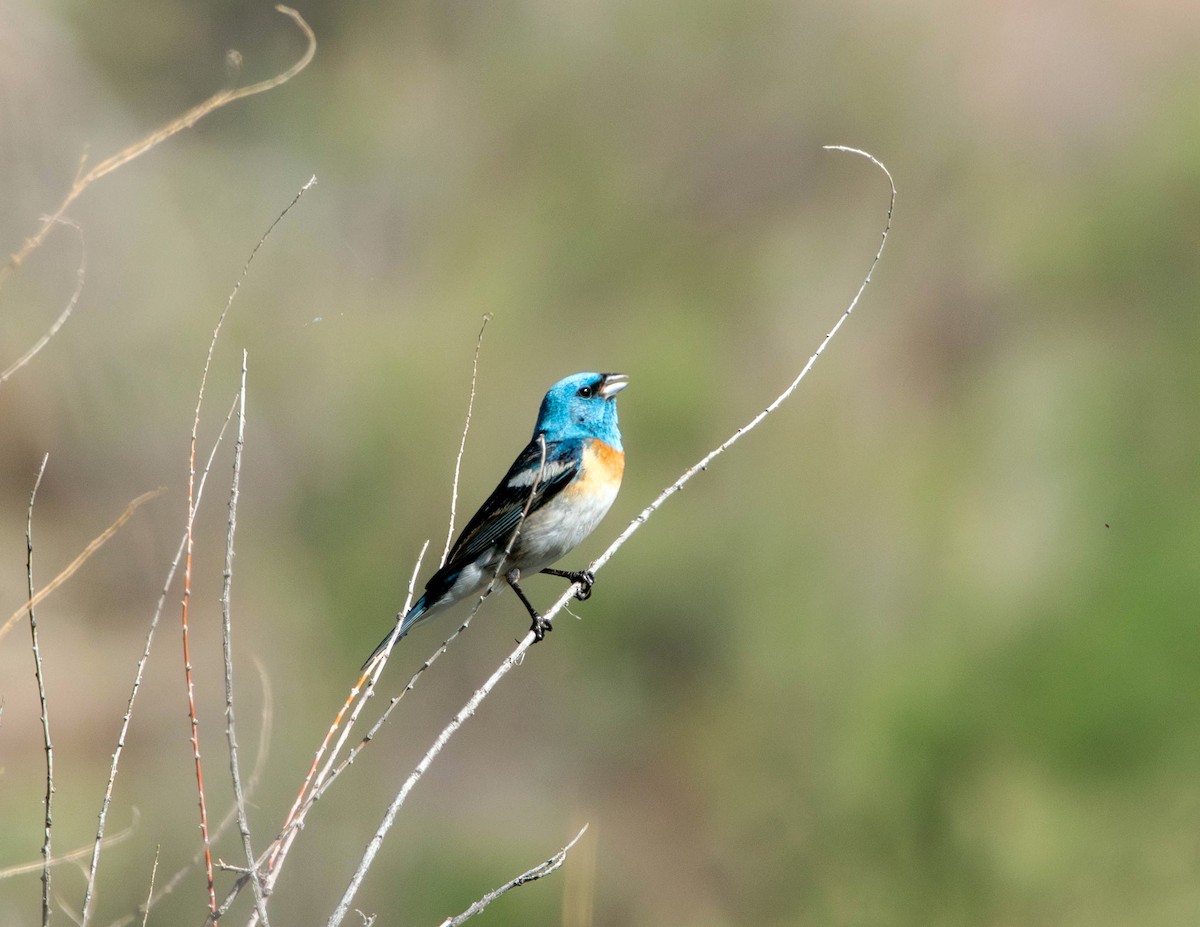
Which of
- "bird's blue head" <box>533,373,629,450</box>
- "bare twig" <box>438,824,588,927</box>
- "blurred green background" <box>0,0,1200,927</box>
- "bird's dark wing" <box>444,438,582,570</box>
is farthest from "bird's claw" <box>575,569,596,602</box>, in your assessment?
"blurred green background" <box>0,0,1200,927</box>

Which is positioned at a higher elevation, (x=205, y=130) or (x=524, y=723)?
(x=205, y=130)

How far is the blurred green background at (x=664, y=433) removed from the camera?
27.7 ft

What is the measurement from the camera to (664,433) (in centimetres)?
1076

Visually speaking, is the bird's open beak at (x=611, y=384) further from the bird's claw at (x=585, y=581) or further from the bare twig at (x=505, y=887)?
Result: the bare twig at (x=505, y=887)

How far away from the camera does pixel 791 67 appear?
14.3 metres

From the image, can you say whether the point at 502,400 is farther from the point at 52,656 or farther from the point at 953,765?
the point at 953,765

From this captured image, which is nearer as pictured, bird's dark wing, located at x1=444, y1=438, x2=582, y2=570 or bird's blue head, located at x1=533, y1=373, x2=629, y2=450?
bird's dark wing, located at x1=444, y1=438, x2=582, y2=570

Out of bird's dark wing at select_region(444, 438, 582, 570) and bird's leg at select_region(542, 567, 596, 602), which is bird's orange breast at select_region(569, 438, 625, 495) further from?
bird's leg at select_region(542, 567, 596, 602)

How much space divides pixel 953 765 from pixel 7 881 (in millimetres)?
5464

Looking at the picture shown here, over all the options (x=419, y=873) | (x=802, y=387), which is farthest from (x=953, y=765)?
(x=802, y=387)

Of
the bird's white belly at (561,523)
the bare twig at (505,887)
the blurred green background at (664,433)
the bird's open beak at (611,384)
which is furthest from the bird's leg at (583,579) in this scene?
the blurred green background at (664,433)

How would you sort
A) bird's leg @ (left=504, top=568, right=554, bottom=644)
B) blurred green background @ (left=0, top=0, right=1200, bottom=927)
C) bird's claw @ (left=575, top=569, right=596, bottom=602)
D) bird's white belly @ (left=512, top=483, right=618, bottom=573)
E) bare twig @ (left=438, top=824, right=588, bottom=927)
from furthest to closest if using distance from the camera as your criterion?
blurred green background @ (left=0, top=0, right=1200, bottom=927), bird's white belly @ (left=512, top=483, right=618, bottom=573), bird's leg @ (left=504, top=568, right=554, bottom=644), bird's claw @ (left=575, top=569, right=596, bottom=602), bare twig @ (left=438, top=824, right=588, bottom=927)

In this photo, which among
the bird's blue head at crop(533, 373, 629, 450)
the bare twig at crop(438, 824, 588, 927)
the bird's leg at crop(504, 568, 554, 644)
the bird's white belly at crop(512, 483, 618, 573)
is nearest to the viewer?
the bare twig at crop(438, 824, 588, 927)

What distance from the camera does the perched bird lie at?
4629mm
